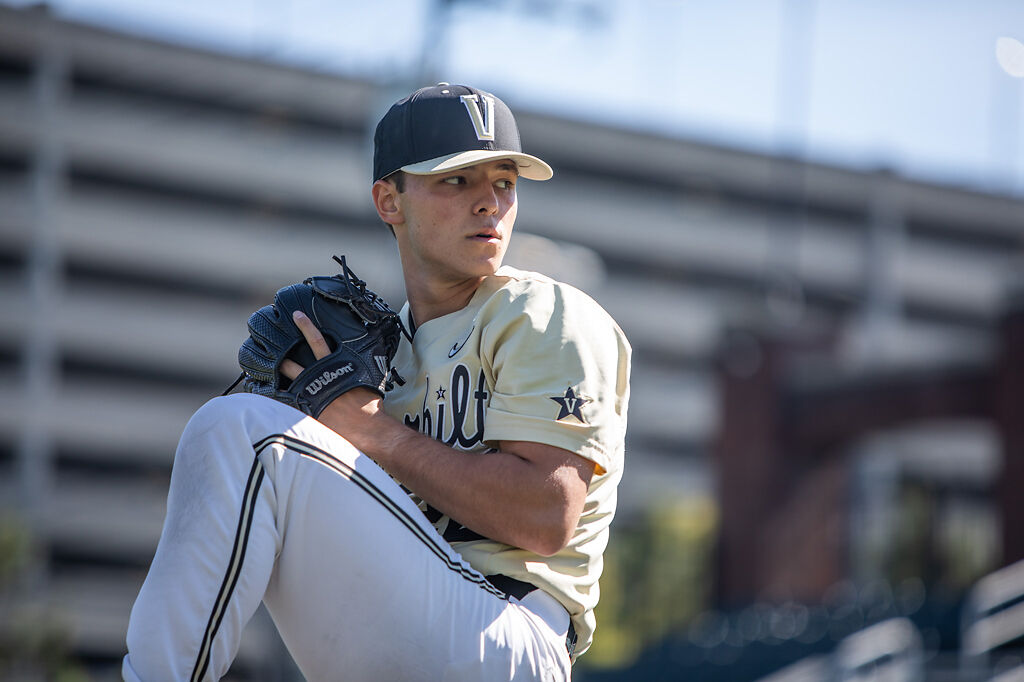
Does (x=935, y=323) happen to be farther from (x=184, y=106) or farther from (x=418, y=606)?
(x=418, y=606)

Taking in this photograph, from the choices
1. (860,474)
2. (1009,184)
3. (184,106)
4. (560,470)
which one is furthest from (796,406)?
(1009,184)

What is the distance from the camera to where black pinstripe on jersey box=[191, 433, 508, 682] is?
90.3 inches

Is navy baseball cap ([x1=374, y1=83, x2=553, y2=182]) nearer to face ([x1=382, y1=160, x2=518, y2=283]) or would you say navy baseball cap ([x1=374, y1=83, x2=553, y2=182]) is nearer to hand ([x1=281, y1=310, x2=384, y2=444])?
face ([x1=382, y1=160, x2=518, y2=283])

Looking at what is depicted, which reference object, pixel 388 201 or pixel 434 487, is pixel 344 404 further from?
pixel 388 201

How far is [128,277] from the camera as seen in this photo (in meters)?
46.4

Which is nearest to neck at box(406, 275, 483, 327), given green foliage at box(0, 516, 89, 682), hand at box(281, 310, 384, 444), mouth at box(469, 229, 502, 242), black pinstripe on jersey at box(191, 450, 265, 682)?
mouth at box(469, 229, 502, 242)

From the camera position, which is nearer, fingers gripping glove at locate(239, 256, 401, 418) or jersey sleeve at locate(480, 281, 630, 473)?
jersey sleeve at locate(480, 281, 630, 473)

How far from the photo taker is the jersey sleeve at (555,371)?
8.52ft

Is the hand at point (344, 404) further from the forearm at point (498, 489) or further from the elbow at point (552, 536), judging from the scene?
the elbow at point (552, 536)

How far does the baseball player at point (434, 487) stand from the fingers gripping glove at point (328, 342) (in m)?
0.03

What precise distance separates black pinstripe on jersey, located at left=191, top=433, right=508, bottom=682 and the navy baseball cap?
84 centimetres

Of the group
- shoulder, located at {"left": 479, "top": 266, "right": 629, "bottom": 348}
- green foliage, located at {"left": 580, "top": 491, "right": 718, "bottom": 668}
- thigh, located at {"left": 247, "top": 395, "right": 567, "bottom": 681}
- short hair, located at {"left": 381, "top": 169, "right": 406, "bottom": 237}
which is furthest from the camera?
green foliage, located at {"left": 580, "top": 491, "right": 718, "bottom": 668}

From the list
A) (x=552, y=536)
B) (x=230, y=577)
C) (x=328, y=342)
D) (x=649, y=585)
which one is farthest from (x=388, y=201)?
(x=649, y=585)

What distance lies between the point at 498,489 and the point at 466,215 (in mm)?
793
